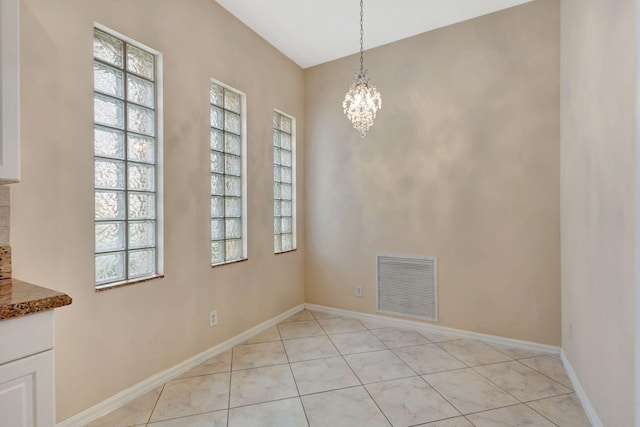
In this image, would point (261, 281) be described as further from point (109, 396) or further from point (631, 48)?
point (631, 48)

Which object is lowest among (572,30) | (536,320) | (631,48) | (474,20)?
(536,320)

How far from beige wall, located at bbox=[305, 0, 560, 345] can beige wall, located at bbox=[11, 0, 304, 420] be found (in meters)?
0.84

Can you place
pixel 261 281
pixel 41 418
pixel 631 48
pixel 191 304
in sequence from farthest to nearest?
pixel 261 281 → pixel 191 304 → pixel 631 48 → pixel 41 418

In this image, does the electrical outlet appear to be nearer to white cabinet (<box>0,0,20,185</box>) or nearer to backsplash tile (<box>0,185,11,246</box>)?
backsplash tile (<box>0,185,11,246</box>)

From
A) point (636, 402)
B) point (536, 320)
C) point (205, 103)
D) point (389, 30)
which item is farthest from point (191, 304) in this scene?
point (389, 30)

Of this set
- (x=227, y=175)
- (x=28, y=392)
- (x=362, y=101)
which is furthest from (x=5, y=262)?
(x=362, y=101)

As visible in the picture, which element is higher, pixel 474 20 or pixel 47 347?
pixel 474 20

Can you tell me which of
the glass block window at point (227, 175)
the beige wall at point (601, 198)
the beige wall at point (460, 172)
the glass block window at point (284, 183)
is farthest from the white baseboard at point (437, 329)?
the glass block window at point (227, 175)

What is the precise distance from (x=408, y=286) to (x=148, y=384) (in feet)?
7.84

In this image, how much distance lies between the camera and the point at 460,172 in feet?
9.94

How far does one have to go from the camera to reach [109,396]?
6.36 feet

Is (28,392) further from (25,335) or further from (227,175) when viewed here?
(227,175)

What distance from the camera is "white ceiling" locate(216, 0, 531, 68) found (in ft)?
9.00

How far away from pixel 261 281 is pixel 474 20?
125 inches
